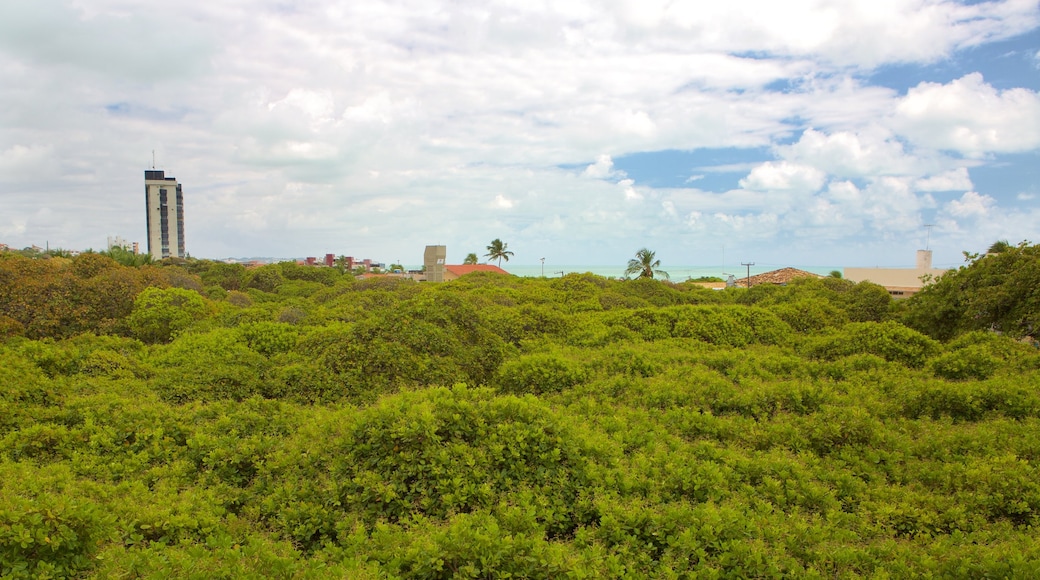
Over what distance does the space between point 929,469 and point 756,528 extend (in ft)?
9.47

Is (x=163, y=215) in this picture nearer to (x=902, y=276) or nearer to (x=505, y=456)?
(x=902, y=276)

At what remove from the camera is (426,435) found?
18.3 ft

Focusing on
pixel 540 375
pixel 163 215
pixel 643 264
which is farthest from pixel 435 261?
pixel 163 215

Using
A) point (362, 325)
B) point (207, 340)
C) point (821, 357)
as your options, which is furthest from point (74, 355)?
point (821, 357)

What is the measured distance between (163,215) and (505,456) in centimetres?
11622

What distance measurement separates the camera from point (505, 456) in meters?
5.67

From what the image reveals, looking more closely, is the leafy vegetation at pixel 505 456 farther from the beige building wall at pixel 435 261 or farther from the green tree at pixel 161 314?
the beige building wall at pixel 435 261

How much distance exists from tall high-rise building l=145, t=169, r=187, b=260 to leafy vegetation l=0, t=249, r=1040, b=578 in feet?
344

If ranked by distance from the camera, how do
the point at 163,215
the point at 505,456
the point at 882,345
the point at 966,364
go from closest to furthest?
1. the point at 505,456
2. the point at 966,364
3. the point at 882,345
4. the point at 163,215

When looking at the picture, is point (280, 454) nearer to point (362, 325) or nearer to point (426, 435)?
point (426, 435)

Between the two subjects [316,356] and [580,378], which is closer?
[580,378]

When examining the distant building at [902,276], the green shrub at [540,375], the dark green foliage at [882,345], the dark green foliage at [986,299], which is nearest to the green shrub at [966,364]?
the dark green foliage at [882,345]

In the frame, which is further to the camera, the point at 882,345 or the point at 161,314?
the point at 161,314

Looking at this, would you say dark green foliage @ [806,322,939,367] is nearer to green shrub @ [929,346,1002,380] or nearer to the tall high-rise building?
green shrub @ [929,346,1002,380]
